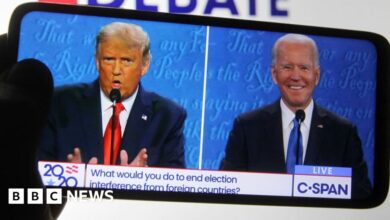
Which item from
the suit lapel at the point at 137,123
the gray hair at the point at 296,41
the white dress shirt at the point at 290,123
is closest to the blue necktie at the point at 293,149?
the white dress shirt at the point at 290,123

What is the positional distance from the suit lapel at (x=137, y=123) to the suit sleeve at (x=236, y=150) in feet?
0.51

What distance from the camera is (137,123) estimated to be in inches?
33.3

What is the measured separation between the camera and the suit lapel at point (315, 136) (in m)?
0.89

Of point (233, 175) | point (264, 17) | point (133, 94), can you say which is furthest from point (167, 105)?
point (264, 17)

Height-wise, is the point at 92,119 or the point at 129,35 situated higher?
the point at 129,35

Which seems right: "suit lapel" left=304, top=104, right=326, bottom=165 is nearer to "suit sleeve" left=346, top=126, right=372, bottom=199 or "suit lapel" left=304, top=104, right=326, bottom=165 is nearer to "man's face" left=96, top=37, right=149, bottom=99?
"suit sleeve" left=346, top=126, right=372, bottom=199

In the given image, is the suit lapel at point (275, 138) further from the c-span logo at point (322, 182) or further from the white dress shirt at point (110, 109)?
the white dress shirt at point (110, 109)

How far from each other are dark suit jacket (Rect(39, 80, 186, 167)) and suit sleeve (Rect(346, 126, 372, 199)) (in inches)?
13.0

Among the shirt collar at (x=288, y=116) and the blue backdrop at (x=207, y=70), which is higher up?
the blue backdrop at (x=207, y=70)

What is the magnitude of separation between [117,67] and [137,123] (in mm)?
106

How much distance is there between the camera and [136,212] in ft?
2.90

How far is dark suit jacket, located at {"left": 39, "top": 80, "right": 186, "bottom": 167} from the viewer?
0.82m

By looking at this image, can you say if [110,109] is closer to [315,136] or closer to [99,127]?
[99,127]

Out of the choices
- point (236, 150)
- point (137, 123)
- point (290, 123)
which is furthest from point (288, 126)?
point (137, 123)
